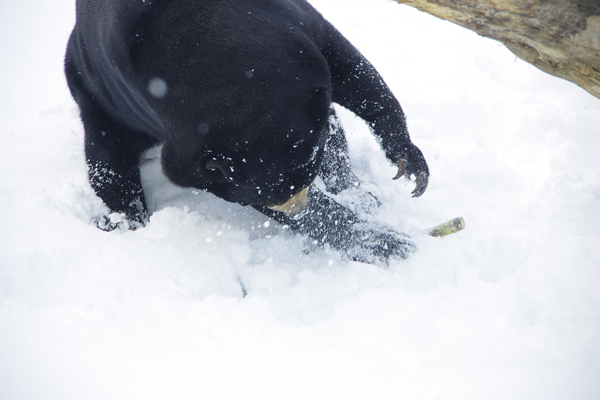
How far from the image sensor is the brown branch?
1.48m

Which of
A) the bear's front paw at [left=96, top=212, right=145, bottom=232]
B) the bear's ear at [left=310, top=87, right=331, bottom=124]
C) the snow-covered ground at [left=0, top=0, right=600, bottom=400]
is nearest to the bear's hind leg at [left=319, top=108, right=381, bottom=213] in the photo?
the snow-covered ground at [left=0, top=0, right=600, bottom=400]

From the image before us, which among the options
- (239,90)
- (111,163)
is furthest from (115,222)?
(239,90)

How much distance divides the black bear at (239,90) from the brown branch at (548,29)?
0.65 m

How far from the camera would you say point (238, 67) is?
5.10ft

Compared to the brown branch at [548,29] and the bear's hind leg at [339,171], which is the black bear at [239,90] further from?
the brown branch at [548,29]

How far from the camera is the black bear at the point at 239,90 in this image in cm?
155

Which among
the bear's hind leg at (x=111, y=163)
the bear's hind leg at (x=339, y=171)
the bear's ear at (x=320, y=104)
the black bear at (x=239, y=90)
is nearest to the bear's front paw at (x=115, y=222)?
the bear's hind leg at (x=111, y=163)

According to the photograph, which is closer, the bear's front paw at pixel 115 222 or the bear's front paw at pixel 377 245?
the bear's front paw at pixel 377 245

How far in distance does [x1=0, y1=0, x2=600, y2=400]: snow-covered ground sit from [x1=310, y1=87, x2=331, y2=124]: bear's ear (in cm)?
81

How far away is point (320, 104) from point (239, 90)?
32 centimetres

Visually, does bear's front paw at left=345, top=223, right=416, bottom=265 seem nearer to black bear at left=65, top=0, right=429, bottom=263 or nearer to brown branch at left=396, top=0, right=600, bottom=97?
black bear at left=65, top=0, right=429, bottom=263

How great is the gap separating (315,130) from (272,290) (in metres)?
0.80

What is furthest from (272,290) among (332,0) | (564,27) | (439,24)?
(332,0)

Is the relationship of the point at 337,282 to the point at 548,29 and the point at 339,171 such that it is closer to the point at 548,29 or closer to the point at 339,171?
the point at 339,171
